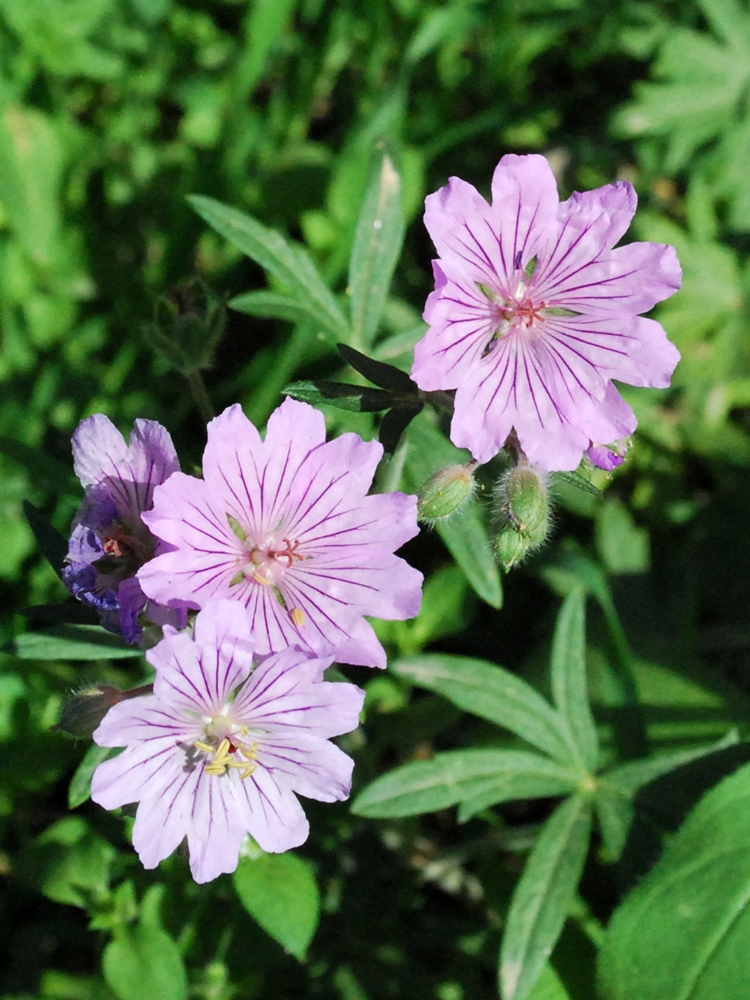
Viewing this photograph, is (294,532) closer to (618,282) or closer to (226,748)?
(226,748)

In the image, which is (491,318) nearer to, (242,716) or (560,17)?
(242,716)

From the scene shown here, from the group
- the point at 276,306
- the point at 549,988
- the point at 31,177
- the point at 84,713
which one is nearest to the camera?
the point at 84,713

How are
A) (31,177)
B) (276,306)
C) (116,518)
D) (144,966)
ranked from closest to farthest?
(116,518) < (144,966) < (276,306) < (31,177)

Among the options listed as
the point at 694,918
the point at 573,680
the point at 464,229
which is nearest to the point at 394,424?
A: the point at 464,229

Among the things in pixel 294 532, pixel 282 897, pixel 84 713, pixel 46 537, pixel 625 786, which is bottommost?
pixel 282 897

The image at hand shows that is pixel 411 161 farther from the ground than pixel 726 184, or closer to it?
closer to it

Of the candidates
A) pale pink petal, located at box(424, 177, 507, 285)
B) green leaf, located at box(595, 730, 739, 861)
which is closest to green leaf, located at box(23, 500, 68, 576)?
pale pink petal, located at box(424, 177, 507, 285)

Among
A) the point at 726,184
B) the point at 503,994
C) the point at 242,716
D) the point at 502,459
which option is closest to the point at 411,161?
the point at 726,184
